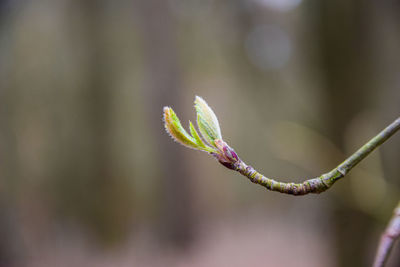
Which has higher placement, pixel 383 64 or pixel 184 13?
pixel 184 13

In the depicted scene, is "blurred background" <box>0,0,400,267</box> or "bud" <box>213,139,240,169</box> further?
"blurred background" <box>0,0,400,267</box>

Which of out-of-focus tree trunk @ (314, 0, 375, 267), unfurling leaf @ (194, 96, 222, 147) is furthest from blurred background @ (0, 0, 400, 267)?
unfurling leaf @ (194, 96, 222, 147)

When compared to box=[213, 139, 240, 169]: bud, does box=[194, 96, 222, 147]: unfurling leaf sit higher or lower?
higher

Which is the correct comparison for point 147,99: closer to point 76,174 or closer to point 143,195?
point 76,174

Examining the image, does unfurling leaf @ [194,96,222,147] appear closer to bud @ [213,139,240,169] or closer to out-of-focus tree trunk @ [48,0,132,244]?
bud @ [213,139,240,169]

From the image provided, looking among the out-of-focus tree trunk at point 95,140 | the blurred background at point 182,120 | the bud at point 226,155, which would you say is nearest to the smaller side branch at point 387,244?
the bud at point 226,155

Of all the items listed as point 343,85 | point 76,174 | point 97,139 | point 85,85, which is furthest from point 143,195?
point 343,85

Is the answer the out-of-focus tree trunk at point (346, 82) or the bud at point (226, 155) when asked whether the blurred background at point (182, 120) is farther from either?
the bud at point (226, 155)
